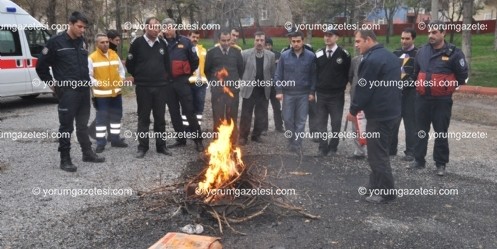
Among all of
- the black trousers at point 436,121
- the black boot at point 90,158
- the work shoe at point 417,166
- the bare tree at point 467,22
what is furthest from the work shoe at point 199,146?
the bare tree at point 467,22

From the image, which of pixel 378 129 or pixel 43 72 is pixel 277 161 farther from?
pixel 43 72

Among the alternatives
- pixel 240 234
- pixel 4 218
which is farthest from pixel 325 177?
pixel 4 218

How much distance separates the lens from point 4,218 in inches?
192

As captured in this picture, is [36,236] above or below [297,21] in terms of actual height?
below

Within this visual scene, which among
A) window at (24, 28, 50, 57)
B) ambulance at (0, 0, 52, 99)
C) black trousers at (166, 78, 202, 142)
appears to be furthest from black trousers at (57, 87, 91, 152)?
window at (24, 28, 50, 57)

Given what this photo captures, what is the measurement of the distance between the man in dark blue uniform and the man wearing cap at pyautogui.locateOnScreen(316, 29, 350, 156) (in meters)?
3.78

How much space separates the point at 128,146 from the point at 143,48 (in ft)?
6.52

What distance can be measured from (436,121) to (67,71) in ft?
18.2

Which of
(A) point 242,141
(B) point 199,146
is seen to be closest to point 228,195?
(B) point 199,146

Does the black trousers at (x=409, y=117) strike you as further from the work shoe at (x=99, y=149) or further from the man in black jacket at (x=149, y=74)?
the work shoe at (x=99, y=149)

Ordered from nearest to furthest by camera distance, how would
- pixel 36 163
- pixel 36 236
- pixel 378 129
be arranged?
pixel 36 236, pixel 378 129, pixel 36 163

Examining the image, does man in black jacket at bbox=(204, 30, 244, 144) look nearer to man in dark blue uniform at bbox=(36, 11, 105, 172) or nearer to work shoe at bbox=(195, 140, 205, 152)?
work shoe at bbox=(195, 140, 205, 152)

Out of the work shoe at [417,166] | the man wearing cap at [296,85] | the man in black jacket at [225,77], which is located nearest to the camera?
the work shoe at [417,166]

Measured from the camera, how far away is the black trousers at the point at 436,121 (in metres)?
6.44
